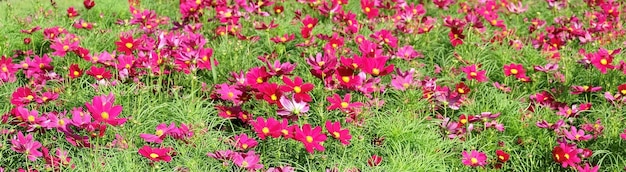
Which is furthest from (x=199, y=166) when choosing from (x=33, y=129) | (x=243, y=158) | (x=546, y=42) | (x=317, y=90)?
(x=546, y=42)

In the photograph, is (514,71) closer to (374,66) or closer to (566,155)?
(566,155)

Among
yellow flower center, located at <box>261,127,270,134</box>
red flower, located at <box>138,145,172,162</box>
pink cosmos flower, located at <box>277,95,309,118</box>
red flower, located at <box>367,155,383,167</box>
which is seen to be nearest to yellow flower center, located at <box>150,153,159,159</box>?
red flower, located at <box>138,145,172,162</box>

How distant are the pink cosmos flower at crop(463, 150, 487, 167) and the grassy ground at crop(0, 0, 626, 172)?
0.08 metres

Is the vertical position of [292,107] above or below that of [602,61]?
above

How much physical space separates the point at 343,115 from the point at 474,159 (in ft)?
1.86

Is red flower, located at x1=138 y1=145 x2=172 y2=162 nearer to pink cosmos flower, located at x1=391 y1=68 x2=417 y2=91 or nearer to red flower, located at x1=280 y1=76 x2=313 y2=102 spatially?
red flower, located at x1=280 y1=76 x2=313 y2=102

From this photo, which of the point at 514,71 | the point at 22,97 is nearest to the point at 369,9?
the point at 514,71

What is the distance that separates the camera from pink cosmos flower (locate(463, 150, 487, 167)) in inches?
109

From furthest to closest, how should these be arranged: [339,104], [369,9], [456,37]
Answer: [369,9] → [456,37] → [339,104]

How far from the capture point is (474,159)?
9.08 ft

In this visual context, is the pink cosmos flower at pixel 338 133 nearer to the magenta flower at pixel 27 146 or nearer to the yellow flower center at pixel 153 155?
the yellow flower center at pixel 153 155

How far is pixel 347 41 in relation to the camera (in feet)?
13.3

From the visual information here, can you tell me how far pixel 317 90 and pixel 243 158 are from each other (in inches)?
35.3

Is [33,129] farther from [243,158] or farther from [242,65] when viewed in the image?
[242,65]
